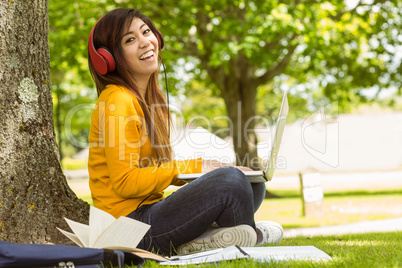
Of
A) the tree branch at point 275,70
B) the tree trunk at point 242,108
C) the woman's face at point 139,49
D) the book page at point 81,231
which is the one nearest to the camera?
the book page at point 81,231

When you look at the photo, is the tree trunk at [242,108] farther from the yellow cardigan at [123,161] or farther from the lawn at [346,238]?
the yellow cardigan at [123,161]

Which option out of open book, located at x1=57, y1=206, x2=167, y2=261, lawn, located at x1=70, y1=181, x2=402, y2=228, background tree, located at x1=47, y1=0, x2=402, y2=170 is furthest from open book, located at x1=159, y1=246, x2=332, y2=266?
background tree, located at x1=47, y1=0, x2=402, y2=170

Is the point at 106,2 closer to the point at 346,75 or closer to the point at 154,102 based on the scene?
the point at 346,75

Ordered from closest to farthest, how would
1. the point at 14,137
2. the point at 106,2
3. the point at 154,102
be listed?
the point at 14,137, the point at 154,102, the point at 106,2

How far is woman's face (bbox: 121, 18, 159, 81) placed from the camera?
3.04m

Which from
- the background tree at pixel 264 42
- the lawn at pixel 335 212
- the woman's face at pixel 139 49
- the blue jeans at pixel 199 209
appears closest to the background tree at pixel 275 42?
the background tree at pixel 264 42

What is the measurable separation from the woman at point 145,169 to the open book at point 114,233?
274 millimetres

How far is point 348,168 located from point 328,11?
1086 inches

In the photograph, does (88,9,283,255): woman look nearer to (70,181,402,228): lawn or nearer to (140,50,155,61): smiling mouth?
(140,50,155,61): smiling mouth


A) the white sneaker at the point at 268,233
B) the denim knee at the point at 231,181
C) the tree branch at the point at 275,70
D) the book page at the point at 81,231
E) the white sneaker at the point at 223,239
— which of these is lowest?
the white sneaker at the point at 268,233

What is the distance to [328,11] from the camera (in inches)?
Answer: 393

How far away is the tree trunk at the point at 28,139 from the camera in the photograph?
2936 mm

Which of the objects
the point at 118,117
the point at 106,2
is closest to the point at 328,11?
the point at 106,2

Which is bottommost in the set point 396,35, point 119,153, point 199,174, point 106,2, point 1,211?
point 1,211
